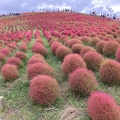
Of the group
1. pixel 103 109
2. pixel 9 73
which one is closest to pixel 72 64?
pixel 9 73

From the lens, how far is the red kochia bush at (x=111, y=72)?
5102 millimetres

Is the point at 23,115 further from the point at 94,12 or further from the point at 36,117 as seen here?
the point at 94,12

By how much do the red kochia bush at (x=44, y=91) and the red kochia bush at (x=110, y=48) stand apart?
3.42 metres

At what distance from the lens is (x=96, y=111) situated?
360 centimetres

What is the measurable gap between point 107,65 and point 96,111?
1.83 metres

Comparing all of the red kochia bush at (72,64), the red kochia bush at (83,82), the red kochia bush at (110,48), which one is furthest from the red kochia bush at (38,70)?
the red kochia bush at (110,48)

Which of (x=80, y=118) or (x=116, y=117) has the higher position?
(x=116, y=117)

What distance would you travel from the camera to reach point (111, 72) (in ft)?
16.8

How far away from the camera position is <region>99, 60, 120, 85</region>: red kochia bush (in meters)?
5.10

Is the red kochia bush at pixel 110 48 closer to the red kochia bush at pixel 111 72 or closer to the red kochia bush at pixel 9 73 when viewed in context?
the red kochia bush at pixel 111 72

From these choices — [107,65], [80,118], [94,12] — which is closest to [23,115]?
[80,118]

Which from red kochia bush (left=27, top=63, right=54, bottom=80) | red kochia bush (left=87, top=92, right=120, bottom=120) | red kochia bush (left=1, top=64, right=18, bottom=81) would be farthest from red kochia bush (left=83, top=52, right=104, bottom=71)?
red kochia bush (left=87, top=92, right=120, bottom=120)

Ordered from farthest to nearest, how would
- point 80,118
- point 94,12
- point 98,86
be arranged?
point 94,12
point 98,86
point 80,118

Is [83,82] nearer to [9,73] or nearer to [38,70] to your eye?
[38,70]
